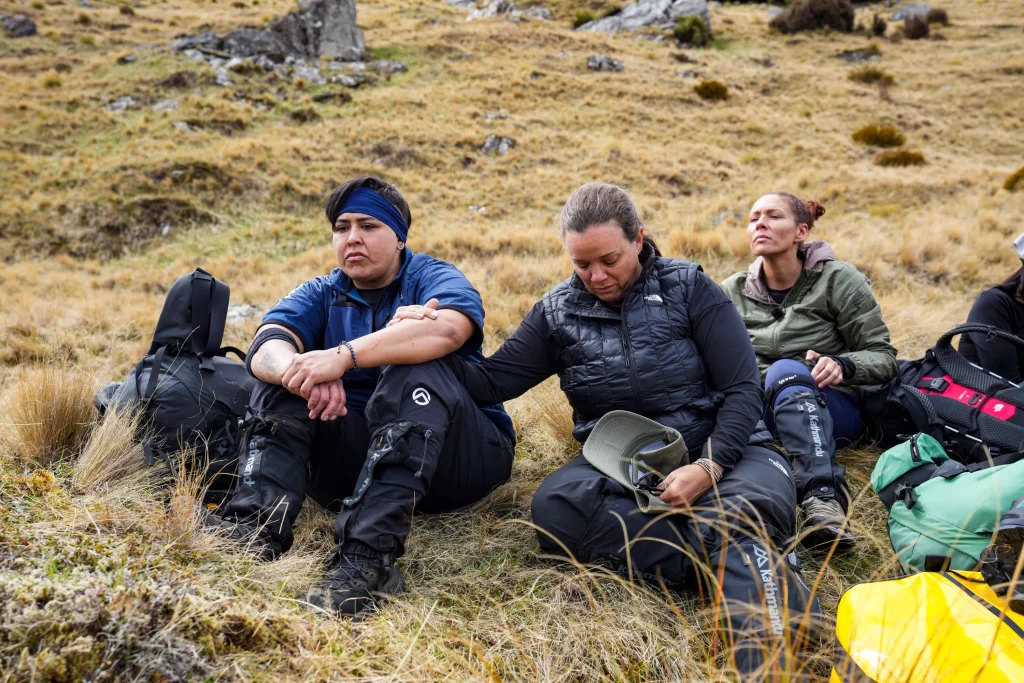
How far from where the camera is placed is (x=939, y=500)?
2.25 metres

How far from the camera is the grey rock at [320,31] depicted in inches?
1094

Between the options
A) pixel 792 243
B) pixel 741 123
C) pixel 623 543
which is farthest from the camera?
pixel 741 123

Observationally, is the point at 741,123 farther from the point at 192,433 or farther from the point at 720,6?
the point at 720,6

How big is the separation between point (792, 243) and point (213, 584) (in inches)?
128

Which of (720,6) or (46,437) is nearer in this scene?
(46,437)

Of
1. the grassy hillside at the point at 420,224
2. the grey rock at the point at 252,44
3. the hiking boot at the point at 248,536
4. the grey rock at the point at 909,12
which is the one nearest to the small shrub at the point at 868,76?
the grassy hillside at the point at 420,224

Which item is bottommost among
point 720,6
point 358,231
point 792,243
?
point 792,243

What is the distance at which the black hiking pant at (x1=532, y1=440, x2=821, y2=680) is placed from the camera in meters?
1.90

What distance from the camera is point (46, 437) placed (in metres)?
2.98

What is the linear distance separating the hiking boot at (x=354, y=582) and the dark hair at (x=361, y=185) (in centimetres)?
153

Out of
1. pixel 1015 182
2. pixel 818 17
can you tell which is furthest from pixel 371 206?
pixel 818 17

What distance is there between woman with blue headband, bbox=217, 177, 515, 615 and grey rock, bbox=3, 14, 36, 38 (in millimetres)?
33849

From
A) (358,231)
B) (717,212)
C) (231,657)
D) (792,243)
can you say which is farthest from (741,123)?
(231,657)

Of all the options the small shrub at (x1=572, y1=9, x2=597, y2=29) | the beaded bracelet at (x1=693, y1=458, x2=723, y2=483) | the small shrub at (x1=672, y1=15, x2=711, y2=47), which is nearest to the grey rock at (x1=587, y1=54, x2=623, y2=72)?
the small shrub at (x1=672, y1=15, x2=711, y2=47)
